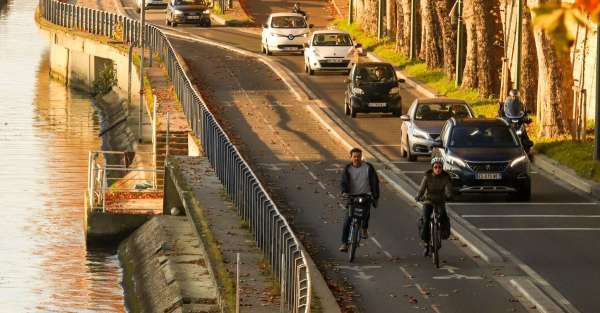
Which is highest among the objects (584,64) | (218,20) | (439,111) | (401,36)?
(584,64)

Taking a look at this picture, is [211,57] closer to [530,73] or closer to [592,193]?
[530,73]

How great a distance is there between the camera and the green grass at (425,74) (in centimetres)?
4606

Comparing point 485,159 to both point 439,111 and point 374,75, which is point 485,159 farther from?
point 374,75

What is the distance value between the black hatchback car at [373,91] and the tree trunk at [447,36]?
7.36m

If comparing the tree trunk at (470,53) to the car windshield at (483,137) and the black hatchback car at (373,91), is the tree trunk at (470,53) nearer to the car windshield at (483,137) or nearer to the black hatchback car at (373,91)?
the black hatchback car at (373,91)

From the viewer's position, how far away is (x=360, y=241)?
2484 cm

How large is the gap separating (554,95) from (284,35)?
26.5 m

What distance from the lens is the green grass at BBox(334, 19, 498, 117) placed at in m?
46.1

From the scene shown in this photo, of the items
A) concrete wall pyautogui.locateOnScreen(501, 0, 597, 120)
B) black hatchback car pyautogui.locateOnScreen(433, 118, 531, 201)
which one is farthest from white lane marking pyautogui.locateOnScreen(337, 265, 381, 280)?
concrete wall pyautogui.locateOnScreen(501, 0, 597, 120)

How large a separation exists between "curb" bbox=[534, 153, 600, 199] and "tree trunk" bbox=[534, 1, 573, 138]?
2.14m

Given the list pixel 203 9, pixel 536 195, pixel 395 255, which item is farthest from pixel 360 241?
pixel 203 9

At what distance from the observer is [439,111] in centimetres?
3719

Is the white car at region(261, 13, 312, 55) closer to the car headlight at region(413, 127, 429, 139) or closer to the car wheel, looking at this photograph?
the car wheel

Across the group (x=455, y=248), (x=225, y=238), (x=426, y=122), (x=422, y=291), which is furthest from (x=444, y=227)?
(x=426, y=122)
